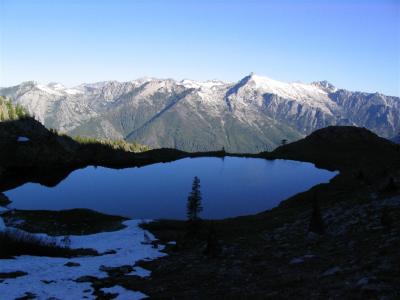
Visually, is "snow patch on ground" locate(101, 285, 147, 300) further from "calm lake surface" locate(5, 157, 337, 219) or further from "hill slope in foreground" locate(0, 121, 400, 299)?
"calm lake surface" locate(5, 157, 337, 219)

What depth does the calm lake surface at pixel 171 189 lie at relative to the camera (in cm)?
8906

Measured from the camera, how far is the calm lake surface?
292 ft

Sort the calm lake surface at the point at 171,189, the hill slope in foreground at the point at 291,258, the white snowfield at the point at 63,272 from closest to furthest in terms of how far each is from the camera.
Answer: the hill slope in foreground at the point at 291,258
the white snowfield at the point at 63,272
the calm lake surface at the point at 171,189

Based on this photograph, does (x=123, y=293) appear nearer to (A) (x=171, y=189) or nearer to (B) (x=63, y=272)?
(B) (x=63, y=272)

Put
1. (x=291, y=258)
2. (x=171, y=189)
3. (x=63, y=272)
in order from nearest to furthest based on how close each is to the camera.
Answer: (x=63, y=272), (x=291, y=258), (x=171, y=189)

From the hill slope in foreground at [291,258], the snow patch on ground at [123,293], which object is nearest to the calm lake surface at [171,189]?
the hill slope in foreground at [291,258]

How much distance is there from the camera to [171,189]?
108875mm

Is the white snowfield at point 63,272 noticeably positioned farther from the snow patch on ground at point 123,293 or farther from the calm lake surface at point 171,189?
the calm lake surface at point 171,189

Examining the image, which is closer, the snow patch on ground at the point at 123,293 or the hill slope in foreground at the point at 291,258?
the hill slope in foreground at the point at 291,258

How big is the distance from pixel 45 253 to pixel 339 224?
26845mm

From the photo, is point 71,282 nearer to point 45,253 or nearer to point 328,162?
point 45,253

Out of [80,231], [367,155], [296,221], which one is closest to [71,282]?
[296,221]

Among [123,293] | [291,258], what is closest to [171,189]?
[291,258]

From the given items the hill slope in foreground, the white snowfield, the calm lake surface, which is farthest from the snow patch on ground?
the calm lake surface
